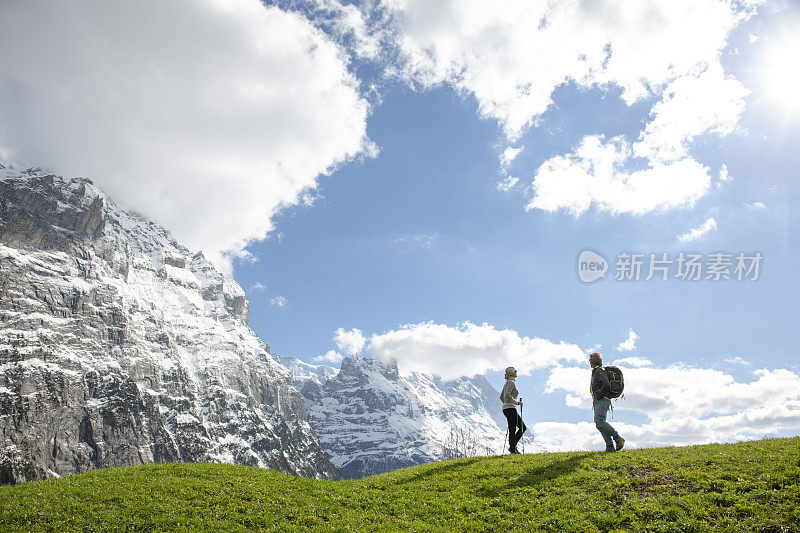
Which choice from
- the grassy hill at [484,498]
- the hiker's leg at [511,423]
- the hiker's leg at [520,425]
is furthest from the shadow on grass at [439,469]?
the hiker's leg at [520,425]

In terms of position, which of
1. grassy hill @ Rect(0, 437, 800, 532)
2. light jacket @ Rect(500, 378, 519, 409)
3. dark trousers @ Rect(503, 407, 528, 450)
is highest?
light jacket @ Rect(500, 378, 519, 409)

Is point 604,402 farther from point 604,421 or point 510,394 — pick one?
point 510,394

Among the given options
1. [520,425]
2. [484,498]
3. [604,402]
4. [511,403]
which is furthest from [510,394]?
[484,498]

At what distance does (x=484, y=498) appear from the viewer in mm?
19750

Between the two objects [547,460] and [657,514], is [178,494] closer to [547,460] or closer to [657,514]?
[547,460]

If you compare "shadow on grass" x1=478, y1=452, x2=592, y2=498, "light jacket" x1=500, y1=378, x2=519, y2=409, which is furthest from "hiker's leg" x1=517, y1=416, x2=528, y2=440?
"shadow on grass" x1=478, y1=452, x2=592, y2=498

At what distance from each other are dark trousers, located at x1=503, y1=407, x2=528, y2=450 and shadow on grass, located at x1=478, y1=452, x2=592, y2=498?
410 centimetres

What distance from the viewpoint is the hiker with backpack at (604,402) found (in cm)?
2384

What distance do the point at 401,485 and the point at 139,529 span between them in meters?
12.2

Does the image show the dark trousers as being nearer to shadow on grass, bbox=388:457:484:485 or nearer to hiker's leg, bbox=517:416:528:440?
hiker's leg, bbox=517:416:528:440

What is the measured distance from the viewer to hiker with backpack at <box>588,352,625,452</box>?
939 inches

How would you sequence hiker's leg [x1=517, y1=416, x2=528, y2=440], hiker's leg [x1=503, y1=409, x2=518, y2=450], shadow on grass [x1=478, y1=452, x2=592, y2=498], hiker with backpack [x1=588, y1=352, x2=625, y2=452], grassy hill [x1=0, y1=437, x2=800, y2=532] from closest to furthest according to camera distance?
grassy hill [x1=0, y1=437, x2=800, y2=532], shadow on grass [x1=478, y1=452, x2=592, y2=498], hiker with backpack [x1=588, y1=352, x2=625, y2=452], hiker's leg [x1=503, y1=409, x2=518, y2=450], hiker's leg [x1=517, y1=416, x2=528, y2=440]

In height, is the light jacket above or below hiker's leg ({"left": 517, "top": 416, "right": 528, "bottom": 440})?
above

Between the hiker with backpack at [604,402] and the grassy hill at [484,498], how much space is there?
0.87 meters
